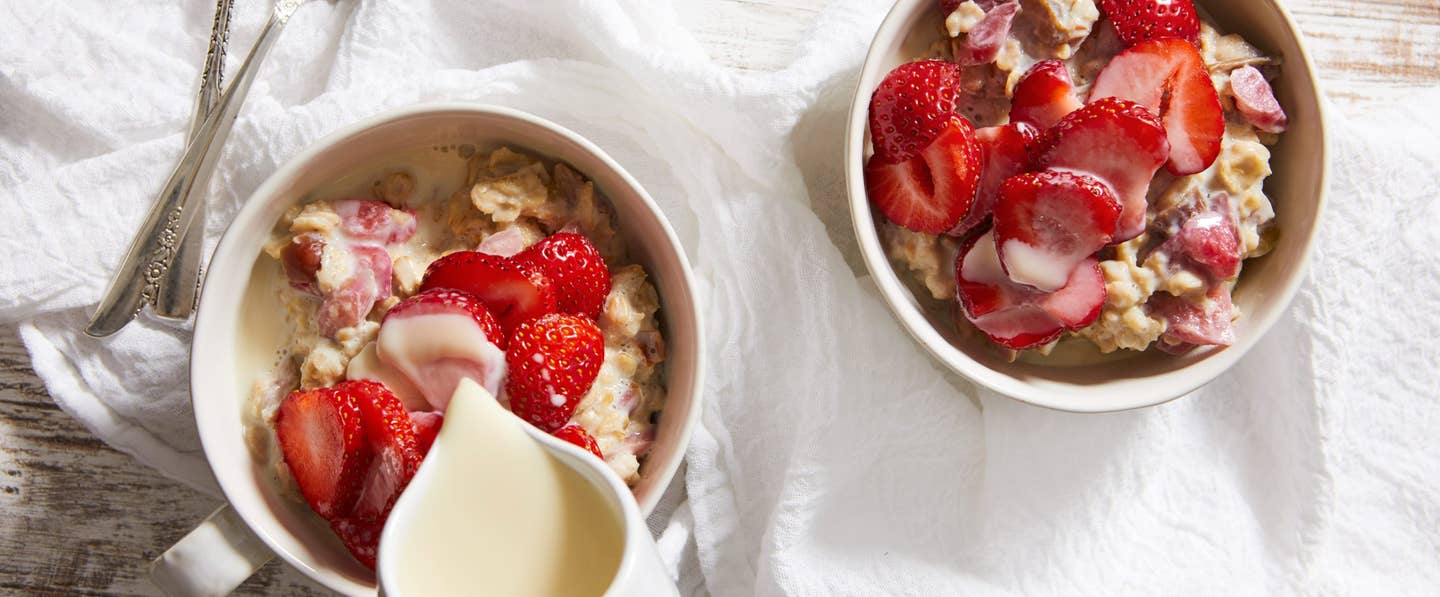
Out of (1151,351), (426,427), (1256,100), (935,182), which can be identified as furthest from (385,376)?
(1256,100)

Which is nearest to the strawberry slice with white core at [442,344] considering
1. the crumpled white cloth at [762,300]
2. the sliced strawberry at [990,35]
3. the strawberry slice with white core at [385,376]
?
the strawberry slice with white core at [385,376]

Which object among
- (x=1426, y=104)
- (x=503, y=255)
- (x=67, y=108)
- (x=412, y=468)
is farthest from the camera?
(x=1426, y=104)

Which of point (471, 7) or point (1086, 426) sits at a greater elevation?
point (471, 7)

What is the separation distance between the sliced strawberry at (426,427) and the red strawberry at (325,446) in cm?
5

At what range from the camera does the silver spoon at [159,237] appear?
1.37 m

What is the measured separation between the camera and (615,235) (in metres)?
1.34

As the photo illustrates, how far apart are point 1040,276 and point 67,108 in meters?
1.23

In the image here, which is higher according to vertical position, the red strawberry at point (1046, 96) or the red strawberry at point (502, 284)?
the red strawberry at point (1046, 96)

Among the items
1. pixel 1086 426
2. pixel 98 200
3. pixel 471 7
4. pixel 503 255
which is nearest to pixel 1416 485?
pixel 1086 426

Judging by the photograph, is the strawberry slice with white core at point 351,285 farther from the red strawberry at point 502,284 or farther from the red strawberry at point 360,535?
the red strawberry at point 360,535

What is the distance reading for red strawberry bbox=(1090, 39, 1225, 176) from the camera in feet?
4.11

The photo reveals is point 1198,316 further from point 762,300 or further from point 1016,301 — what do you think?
point 762,300

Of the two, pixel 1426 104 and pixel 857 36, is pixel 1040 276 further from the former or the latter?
pixel 1426 104

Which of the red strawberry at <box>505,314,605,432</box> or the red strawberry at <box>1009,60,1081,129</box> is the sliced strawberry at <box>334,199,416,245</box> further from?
the red strawberry at <box>1009,60,1081,129</box>
